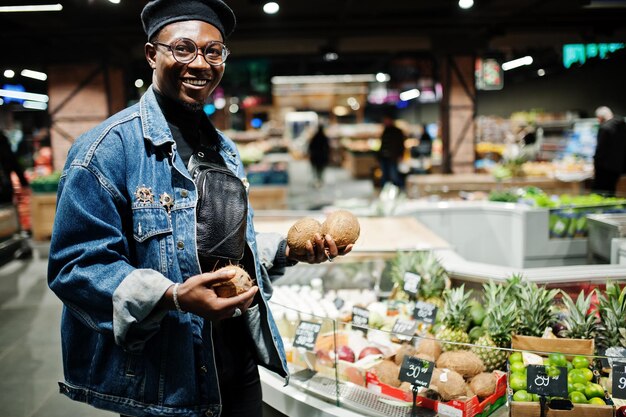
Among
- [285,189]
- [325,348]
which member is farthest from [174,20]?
[285,189]

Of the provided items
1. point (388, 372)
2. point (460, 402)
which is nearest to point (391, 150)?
point (388, 372)

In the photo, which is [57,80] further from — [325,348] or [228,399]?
[228,399]

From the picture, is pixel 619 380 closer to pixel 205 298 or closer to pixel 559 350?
pixel 559 350

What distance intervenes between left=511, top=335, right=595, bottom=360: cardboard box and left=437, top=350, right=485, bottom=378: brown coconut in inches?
10.1

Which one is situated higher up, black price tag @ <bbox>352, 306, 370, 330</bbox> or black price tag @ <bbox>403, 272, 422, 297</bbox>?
black price tag @ <bbox>403, 272, 422, 297</bbox>

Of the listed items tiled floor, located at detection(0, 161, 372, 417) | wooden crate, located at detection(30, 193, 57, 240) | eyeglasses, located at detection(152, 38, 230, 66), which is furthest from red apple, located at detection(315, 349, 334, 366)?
wooden crate, located at detection(30, 193, 57, 240)

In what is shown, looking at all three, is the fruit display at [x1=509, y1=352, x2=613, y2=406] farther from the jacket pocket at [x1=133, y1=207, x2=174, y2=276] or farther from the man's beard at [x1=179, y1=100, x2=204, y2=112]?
the man's beard at [x1=179, y1=100, x2=204, y2=112]

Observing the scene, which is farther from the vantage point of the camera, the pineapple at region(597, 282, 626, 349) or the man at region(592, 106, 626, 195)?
the man at region(592, 106, 626, 195)

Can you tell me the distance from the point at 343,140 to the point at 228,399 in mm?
20723

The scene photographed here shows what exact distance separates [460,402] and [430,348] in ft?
1.10

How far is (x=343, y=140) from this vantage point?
21.9 meters

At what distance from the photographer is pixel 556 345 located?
2.39 meters

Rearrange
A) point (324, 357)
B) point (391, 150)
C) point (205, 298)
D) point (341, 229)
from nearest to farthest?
1. point (205, 298)
2. point (341, 229)
3. point (324, 357)
4. point (391, 150)

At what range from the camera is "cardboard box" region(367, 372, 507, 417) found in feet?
7.09
